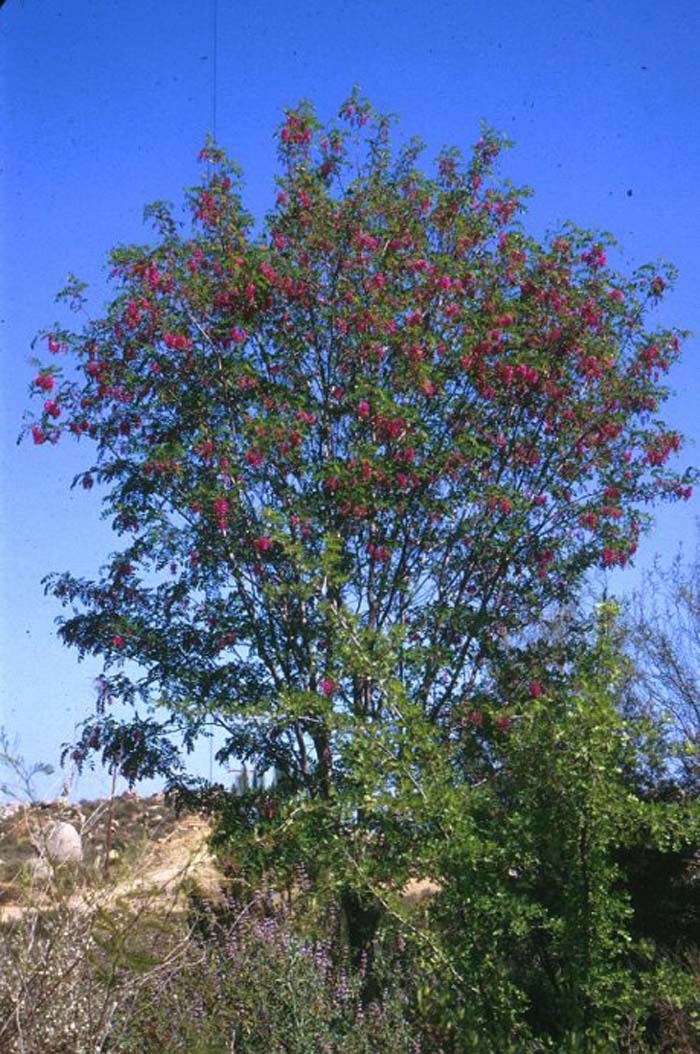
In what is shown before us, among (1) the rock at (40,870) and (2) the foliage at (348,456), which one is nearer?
(1) the rock at (40,870)

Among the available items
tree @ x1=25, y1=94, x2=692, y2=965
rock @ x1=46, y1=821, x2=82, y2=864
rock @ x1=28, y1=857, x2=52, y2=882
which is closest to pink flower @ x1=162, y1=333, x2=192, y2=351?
tree @ x1=25, y1=94, x2=692, y2=965

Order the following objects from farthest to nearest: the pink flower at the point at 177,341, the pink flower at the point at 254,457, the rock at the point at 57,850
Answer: the pink flower at the point at 177,341 < the pink flower at the point at 254,457 < the rock at the point at 57,850

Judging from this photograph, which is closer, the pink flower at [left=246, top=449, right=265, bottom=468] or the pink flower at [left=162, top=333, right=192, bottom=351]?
the pink flower at [left=246, top=449, right=265, bottom=468]

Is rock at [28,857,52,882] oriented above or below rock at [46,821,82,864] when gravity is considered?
below

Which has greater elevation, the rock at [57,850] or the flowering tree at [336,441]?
the flowering tree at [336,441]

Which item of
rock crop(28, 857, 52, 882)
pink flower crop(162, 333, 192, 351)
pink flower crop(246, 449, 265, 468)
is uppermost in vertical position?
pink flower crop(162, 333, 192, 351)

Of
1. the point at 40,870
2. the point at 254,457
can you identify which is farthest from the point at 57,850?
the point at 254,457

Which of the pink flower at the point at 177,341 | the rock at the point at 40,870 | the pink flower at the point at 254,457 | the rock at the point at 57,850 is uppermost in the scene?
the pink flower at the point at 177,341

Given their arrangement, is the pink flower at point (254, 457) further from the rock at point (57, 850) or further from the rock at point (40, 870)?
the rock at point (40, 870)

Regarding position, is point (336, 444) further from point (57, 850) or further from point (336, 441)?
Result: point (57, 850)

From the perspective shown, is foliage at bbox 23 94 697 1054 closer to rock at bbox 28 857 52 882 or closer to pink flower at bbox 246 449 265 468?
pink flower at bbox 246 449 265 468

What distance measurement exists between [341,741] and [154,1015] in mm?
2187

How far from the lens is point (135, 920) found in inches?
200

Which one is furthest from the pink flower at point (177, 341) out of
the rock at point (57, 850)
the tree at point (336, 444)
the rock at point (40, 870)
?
the rock at point (40, 870)
